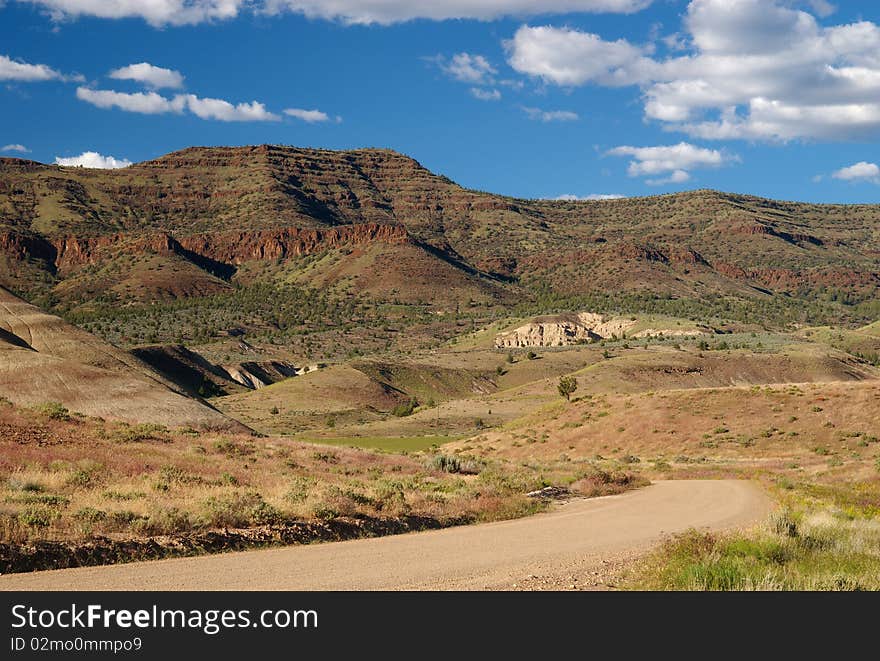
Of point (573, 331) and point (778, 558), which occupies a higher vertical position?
point (573, 331)

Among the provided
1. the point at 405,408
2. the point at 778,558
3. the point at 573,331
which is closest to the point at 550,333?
the point at 573,331

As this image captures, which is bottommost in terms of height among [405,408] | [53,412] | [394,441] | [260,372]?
[394,441]

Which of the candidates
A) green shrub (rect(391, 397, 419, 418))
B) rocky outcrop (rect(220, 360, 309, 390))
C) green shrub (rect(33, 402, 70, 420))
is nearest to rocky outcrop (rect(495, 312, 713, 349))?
rocky outcrop (rect(220, 360, 309, 390))

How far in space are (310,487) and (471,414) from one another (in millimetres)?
61109

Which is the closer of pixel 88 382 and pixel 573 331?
pixel 88 382

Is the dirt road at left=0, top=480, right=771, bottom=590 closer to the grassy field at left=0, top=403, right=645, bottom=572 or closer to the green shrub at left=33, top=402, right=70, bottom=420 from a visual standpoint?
the grassy field at left=0, top=403, right=645, bottom=572

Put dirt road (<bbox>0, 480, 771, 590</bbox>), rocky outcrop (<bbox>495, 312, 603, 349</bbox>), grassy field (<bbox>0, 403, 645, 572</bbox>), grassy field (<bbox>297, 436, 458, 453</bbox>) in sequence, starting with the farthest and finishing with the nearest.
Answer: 1. rocky outcrop (<bbox>495, 312, 603, 349</bbox>)
2. grassy field (<bbox>297, 436, 458, 453</bbox>)
3. grassy field (<bbox>0, 403, 645, 572</bbox>)
4. dirt road (<bbox>0, 480, 771, 590</bbox>)

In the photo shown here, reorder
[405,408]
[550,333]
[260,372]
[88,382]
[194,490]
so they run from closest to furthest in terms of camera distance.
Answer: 1. [194,490]
2. [88,382]
3. [405,408]
4. [260,372]
5. [550,333]

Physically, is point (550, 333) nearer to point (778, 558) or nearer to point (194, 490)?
point (194, 490)

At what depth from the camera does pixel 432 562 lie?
489 inches

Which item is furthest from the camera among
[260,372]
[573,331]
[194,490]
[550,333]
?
[573,331]

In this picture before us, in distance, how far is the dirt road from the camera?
34.8 feet
